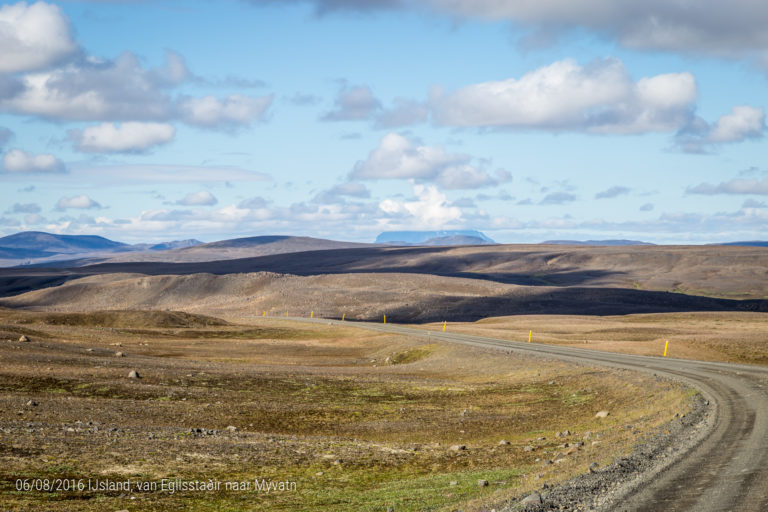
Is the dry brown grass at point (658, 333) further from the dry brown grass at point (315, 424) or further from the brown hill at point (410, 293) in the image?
the brown hill at point (410, 293)

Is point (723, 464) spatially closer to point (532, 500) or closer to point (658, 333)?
point (532, 500)

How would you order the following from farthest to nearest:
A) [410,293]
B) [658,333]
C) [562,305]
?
[410,293] < [562,305] < [658,333]

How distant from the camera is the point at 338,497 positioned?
14953mm

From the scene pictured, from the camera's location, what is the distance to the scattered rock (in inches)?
490

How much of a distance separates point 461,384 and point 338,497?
21.0 meters

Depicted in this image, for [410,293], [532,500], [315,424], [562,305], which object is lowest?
[562,305]

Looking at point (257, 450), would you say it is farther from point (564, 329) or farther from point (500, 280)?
point (500, 280)

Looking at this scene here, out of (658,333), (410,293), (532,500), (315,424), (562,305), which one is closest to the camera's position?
(532,500)

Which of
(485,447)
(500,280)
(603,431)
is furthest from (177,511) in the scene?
(500,280)

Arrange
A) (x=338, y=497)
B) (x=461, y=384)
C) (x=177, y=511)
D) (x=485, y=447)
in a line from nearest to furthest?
(x=177, y=511), (x=338, y=497), (x=485, y=447), (x=461, y=384)

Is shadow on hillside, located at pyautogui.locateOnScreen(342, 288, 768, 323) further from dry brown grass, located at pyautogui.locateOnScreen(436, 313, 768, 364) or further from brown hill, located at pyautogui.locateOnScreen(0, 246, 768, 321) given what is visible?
dry brown grass, located at pyautogui.locateOnScreen(436, 313, 768, 364)

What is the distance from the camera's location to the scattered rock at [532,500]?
12.4 m

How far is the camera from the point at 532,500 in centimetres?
1259

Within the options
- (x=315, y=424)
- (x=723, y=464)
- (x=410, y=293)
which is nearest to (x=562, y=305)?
(x=410, y=293)
